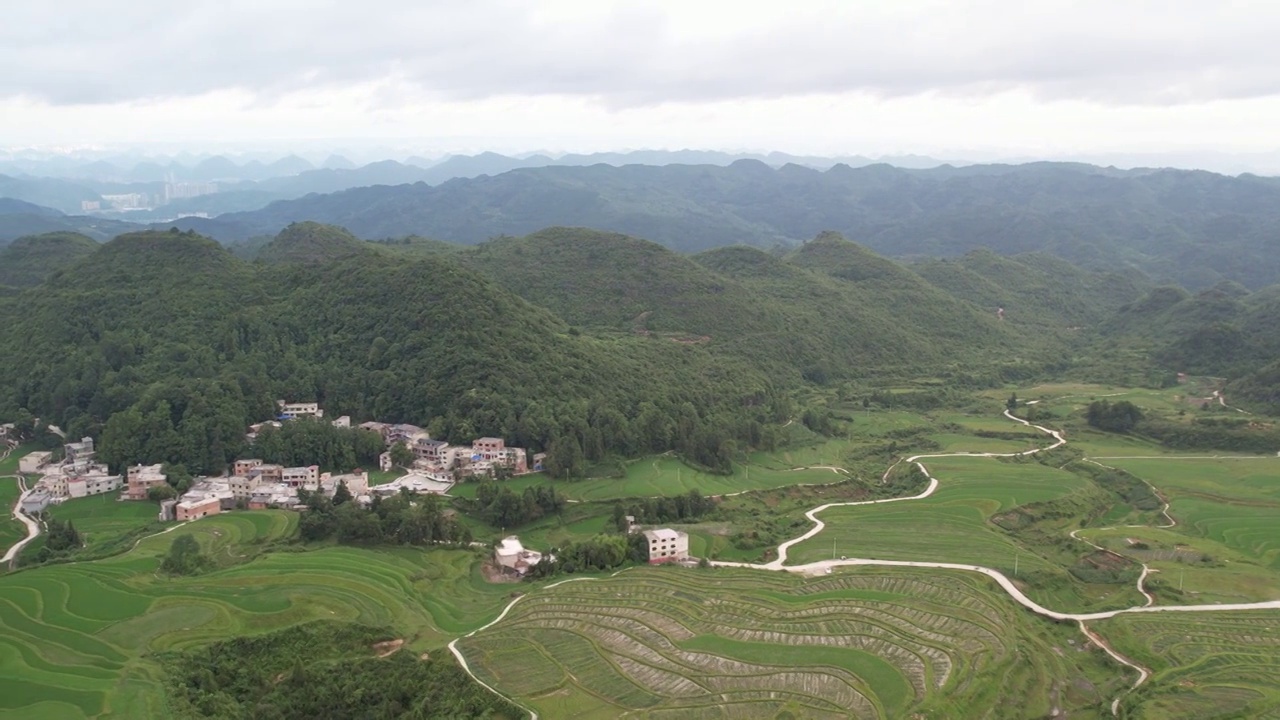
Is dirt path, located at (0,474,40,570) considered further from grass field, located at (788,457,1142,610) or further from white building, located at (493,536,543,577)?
grass field, located at (788,457,1142,610)

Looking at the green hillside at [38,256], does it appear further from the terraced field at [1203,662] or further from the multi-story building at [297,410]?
the terraced field at [1203,662]

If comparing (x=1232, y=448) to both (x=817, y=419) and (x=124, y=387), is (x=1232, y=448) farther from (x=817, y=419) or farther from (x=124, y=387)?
(x=124, y=387)

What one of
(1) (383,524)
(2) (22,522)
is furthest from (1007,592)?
(2) (22,522)

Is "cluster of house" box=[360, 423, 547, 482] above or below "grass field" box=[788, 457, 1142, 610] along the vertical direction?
above

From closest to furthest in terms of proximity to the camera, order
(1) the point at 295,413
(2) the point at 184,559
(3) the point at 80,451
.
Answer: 1. (2) the point at 184,559
2. (3) the point at 80,451
3. (1) the point at 295,413

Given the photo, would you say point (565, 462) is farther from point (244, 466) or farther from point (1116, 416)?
point (1116, 416)

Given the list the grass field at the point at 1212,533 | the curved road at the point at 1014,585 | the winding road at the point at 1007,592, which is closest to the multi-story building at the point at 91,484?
the winding road at the point at 1007,592

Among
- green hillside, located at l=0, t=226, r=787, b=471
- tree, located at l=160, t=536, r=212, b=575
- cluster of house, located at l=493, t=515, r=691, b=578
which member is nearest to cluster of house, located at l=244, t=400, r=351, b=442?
green hillside, located at l=0, t=226, r=787, b=471

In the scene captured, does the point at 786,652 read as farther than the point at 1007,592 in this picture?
No
